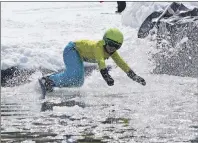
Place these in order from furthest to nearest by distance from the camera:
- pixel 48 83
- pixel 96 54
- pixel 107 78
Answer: pixel 48 83
pixel 96 54
pixel 107 78

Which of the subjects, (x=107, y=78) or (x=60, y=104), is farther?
(x=107, y=78)

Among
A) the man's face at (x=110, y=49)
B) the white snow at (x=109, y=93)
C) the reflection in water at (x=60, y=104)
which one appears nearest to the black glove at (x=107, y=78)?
the white snow at (x=109, y=93)

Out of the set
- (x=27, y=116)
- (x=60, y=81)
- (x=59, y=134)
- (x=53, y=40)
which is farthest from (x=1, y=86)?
(x=53, y=40)

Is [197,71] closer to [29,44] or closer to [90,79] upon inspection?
[90,79]

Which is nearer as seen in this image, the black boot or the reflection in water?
the reflection in water

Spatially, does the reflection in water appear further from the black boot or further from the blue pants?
the blue pants

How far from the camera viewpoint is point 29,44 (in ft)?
48.6

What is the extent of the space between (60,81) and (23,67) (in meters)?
2.52

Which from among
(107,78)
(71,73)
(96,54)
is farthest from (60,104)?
(71,73)

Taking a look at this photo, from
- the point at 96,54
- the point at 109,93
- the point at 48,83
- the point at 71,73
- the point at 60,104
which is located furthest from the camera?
the point at 71,73

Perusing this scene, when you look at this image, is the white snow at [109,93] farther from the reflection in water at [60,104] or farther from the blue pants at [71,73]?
the blue pants at [71,73]

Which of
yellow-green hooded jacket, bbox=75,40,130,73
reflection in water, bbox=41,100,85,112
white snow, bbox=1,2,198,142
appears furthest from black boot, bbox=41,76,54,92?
reflection in water, bbox=41,100,85,112

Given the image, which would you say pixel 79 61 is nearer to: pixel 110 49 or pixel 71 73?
pixel 71 73

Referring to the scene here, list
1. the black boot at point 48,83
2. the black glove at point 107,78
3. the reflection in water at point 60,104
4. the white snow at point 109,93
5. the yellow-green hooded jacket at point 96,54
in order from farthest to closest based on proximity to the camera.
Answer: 1. the black boot at point 48,83
2. the yellow-green hooded jacket at point 96,54
3. the black glove at point 107,78
4. the reflection in water at point 60,104
5. the white snow at point 109,93
